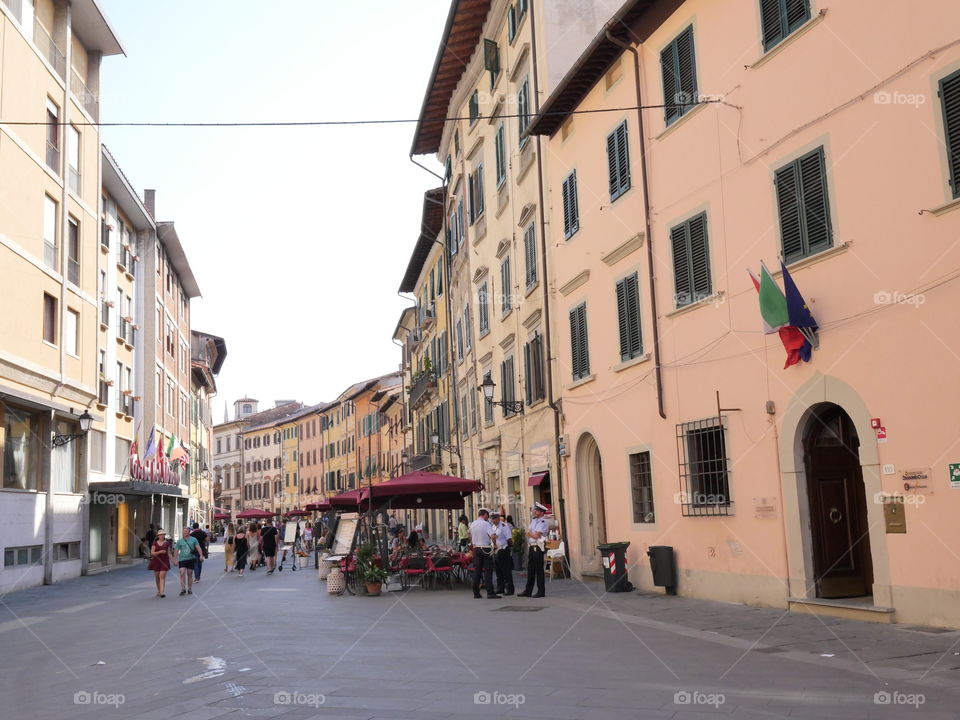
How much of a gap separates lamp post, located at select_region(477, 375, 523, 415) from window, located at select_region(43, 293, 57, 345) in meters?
12.2

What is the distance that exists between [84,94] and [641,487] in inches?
920

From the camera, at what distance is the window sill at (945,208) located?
428 inches

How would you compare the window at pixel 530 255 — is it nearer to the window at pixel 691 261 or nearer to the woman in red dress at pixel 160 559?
the window at pixel 691 261

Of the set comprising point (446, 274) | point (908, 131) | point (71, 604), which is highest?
point (446, 274)

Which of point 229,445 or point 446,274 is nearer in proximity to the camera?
point 446,274

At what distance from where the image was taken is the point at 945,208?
1103 centimetres

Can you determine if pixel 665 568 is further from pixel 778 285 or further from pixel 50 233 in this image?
pixel 50 233

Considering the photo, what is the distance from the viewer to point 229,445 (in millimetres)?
122625

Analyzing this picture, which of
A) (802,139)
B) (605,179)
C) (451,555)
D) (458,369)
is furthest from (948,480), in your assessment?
(458,369)

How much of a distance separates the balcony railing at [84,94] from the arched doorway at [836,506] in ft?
84.2

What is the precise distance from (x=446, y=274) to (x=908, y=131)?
27.8 metres

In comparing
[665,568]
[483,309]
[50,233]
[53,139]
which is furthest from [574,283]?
[53,139]

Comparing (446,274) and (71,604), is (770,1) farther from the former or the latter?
(446,274)

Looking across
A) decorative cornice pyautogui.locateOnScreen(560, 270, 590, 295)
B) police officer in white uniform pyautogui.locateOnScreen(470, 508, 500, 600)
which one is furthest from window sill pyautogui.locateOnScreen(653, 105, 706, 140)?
police officer in white uniform pyautogui.locateOnScreen(470, 508, 500, 600)
